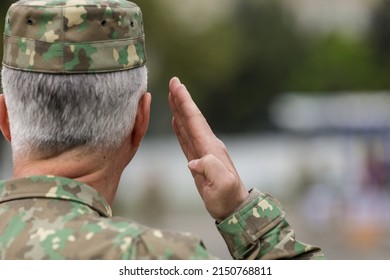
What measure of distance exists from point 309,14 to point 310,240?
45791 mm

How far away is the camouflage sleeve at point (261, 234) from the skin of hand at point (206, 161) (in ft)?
0.13

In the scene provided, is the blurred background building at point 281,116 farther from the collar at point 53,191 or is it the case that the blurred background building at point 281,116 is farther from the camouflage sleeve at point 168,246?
the camouflage sleeve at point 168,246

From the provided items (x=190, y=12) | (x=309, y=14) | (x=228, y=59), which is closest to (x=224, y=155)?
(x=228, y=59)

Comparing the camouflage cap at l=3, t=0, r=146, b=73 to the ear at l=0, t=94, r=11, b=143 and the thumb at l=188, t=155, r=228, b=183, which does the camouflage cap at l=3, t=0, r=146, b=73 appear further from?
the thumb at l=188, t=155, r=228, b=183

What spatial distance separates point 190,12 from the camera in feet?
132

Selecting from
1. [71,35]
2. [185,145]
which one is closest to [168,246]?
[71,35]

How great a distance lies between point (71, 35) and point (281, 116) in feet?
148

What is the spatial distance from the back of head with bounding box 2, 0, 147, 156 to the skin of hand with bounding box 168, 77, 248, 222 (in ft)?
0.91

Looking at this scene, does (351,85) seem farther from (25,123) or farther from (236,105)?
(25,123)

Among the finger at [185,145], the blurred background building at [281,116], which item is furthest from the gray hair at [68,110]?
the blurred background building at [281,116]

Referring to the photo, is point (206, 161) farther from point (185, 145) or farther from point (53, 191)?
point (53, 191)

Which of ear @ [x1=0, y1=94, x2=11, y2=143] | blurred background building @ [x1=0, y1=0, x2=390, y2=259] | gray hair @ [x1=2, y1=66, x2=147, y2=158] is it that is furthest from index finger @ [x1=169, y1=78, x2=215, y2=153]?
blurred background building @ [x1=0, y1=0, x2=390, y2=259]

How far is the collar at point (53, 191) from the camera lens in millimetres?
2748
